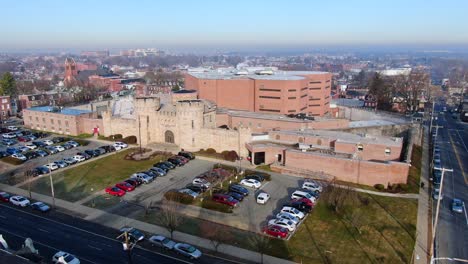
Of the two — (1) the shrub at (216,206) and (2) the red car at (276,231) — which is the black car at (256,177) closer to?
(1) the shrub at (216,206)

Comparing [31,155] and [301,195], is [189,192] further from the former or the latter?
[31,155]

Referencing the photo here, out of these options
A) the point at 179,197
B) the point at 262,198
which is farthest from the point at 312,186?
the point at 179,197

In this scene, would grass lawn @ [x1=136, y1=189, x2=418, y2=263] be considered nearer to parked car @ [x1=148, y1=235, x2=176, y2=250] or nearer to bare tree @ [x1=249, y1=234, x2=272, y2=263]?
bare tree @ [x1=249, y1=234, x2=272, y2=263]

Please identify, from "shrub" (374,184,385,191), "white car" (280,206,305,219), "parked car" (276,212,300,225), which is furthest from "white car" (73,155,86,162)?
"shrub" (374,184,385,191)

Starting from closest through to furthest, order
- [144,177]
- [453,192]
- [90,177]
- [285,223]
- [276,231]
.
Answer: [276,231], [285,223], [453,192], [144,177], [90,177]

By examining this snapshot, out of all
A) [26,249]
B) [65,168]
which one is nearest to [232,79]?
[65,168]

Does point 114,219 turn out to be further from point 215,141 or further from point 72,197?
point 215,141

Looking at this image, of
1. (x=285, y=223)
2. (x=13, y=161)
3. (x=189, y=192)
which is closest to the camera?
(x=285, y=223)
